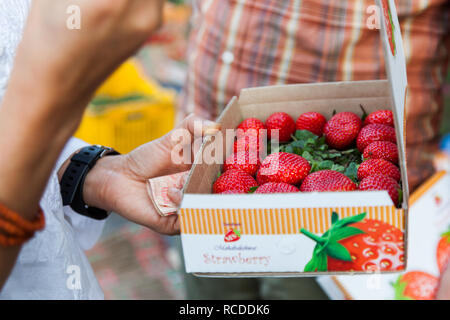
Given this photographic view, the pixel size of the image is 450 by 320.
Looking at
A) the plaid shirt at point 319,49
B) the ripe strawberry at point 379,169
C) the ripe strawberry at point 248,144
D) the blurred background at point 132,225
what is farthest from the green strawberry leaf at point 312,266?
Result: the blurred background at point 132,225

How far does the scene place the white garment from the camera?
851 mm

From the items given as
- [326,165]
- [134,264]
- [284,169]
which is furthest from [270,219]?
[134,264]

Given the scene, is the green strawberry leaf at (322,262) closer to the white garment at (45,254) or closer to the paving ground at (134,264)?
the white garment at (45,254)

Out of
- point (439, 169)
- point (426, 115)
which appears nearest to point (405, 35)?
point (426, 115)

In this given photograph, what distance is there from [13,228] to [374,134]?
0.86 meters

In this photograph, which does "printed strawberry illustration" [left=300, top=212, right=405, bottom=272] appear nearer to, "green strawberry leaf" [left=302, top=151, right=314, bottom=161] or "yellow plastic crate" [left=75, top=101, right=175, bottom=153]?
"green strawberry leaf" [left=302, top=151, right=314, bottom=161]

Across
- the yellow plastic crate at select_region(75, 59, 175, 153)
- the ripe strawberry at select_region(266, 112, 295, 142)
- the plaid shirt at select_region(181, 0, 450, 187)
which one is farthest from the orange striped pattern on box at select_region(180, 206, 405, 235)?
the yellow plastic crate at select_region(75, 59, 175, 153)

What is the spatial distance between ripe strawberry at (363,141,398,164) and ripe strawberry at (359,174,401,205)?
13 cm

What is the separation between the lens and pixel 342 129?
116 centimetres

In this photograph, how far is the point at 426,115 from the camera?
1.61 metres

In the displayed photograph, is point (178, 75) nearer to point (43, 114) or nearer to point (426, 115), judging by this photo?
point (426, 115)

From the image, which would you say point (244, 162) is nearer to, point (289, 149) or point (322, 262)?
point (289, 149)

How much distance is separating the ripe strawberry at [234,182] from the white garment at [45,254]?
365 millimetres

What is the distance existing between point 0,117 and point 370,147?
831 mm
